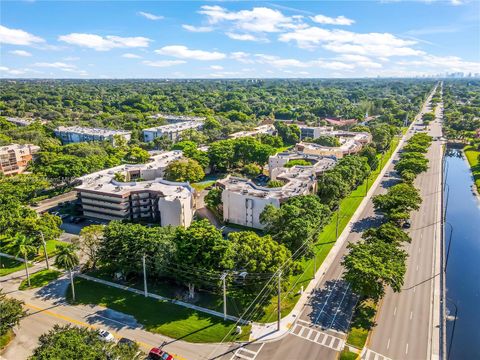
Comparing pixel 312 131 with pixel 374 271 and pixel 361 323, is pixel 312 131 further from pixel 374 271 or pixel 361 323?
pixel 361 323

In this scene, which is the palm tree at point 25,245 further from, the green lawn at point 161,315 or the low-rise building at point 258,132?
the low-rise building at point 258,132

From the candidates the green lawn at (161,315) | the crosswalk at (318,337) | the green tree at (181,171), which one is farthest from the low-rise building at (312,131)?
the green lawn at (161,315)

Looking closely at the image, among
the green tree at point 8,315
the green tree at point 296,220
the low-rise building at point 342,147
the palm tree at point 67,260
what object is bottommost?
the green tree at point 8,315

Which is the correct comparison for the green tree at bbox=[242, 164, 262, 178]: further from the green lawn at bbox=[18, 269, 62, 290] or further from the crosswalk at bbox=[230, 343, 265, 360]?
the crosswalk at bbox=[230, 343, 265, 360]

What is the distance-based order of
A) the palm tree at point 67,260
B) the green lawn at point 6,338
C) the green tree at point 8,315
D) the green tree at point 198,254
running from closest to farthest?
1. the green tree at point 8,315
2. the green lawn at point 6,338
3. the green tree at point 198,254
4. the palm tree at point 67,260

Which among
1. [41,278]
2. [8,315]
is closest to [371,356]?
[8,315]

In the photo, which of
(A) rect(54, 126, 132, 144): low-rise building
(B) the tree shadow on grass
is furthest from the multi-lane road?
(A) rect(54, 126, 132, 144): low-rise building

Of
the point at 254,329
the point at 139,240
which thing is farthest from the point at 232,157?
the point at 254,329
